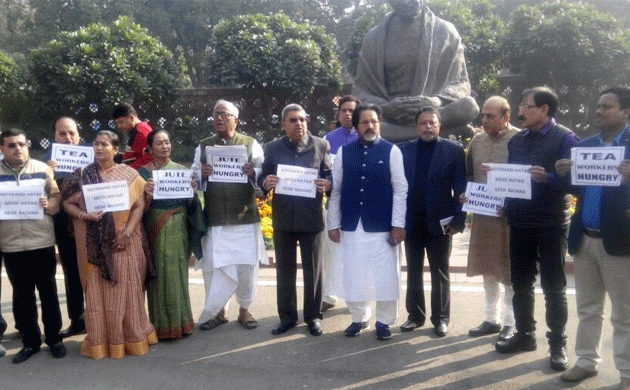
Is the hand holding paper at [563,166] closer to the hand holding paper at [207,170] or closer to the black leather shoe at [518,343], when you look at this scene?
the black leather shoe at [518,343]

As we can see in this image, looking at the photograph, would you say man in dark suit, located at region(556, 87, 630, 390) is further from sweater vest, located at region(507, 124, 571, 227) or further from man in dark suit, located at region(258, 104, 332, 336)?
man in dark suit, located at region(258, 104, 332, 336)

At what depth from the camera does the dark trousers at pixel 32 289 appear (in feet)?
16.3

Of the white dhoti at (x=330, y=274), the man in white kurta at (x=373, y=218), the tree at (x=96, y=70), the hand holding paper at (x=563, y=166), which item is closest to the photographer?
the hand holding paper at (x=563, y=166)

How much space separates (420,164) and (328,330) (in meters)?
1.55

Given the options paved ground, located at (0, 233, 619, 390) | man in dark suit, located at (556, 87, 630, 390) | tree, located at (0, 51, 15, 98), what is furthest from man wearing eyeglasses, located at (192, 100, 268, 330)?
tree, located at (0, 51, 15, 98)

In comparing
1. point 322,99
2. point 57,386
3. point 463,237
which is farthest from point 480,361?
point 322,99

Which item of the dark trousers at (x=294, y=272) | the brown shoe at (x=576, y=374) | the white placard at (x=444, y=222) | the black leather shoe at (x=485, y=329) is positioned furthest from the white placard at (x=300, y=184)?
the brown shoe at (x=576, y=374)

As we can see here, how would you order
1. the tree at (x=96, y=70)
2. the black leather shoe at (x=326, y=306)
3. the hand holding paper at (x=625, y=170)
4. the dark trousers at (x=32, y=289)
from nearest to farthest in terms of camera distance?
the hand holding paper at (x=625, y=170), the dark trousers at (x=32, y=289), the black leather shoe at (x=326, y=306), the tree at (x=96, y=70)

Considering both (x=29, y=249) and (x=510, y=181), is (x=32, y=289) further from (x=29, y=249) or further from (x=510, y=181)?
(x=510, y=181)

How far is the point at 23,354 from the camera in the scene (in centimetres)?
503

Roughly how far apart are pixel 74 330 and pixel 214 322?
3.73ft

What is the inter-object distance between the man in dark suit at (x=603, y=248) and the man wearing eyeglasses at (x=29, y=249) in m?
3.60

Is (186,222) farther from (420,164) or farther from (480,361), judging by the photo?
(480,361)

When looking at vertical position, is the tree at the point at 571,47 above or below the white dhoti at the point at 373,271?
above
